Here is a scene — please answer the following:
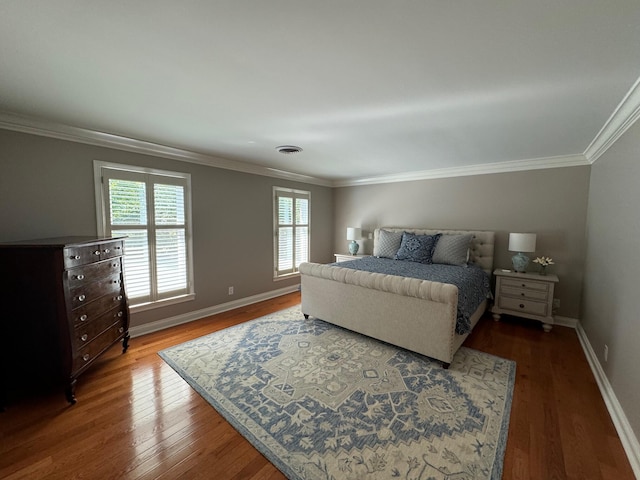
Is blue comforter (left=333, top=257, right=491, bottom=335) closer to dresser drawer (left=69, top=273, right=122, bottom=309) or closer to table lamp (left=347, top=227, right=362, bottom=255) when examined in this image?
table lamp (left=347, top=227, right=362, bottom=255)

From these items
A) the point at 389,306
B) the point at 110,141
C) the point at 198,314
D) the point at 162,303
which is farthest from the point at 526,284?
the point at 110,141

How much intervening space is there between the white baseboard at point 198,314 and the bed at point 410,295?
4.02 ft

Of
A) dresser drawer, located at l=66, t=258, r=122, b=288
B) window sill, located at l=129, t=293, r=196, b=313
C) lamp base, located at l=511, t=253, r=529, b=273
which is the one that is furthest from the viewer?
lamp base, located at l=511, t=253, r=529, b=273

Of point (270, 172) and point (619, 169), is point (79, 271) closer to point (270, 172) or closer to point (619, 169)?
point (270, 172)

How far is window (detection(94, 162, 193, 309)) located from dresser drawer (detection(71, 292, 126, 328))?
402 mm

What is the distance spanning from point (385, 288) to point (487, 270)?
2210mm

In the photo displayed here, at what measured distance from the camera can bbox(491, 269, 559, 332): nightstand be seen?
10.7 feet

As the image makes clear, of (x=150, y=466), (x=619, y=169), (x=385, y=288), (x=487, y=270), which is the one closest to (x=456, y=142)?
(x=619, y=169)

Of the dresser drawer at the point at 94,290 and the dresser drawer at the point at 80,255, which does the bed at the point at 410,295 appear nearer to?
the dresser drawer at the point at 94,290

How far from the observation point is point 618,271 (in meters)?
2.07

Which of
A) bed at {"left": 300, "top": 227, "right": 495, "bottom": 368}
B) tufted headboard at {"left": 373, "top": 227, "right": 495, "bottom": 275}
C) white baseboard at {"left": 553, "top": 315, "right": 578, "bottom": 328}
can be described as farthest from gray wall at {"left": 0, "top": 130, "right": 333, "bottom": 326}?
white baseboard at {"left": 553, "top": 315, "right": 578, "bottom": 328}

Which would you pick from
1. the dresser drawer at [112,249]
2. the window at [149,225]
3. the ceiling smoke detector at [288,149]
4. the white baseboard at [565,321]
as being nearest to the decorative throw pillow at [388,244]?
the ceiling smoke detector at [288,149]

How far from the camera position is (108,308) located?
8.15 ft

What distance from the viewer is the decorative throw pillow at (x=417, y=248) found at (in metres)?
3.92
